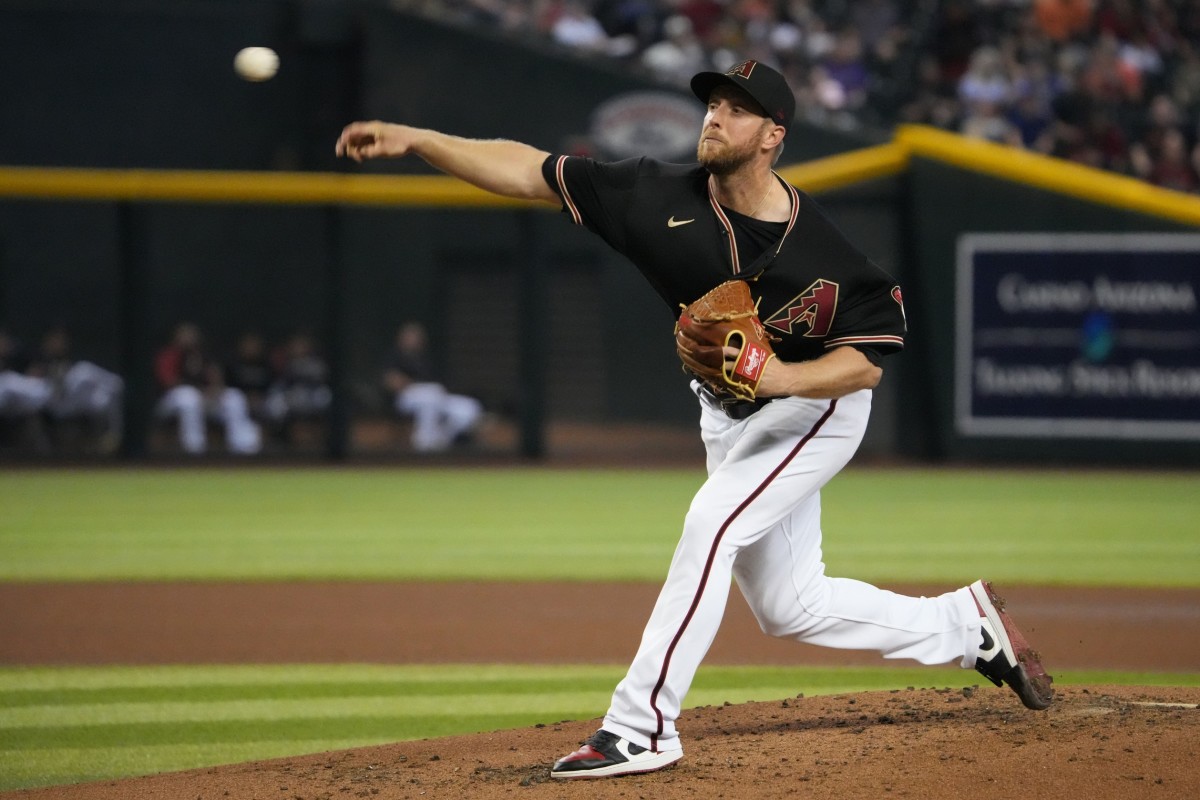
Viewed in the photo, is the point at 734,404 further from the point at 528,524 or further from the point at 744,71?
the point at 528,524

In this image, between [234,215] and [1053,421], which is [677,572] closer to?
[1053,421]

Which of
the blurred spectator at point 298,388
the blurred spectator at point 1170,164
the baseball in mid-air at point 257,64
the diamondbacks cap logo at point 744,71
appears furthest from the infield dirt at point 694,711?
the blurred spectator at point 1170,164

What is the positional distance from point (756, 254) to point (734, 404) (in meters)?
0.43

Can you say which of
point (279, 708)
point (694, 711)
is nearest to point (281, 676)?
point (279, 708)

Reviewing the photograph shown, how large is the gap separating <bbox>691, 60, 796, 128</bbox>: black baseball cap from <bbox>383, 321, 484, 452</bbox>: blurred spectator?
410 inches

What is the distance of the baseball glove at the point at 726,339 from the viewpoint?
3758 mm

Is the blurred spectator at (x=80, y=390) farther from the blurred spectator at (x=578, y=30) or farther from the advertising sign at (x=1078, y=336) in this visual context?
the advertising sign at (x=1078, y=336)

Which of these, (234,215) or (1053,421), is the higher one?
(234,215)

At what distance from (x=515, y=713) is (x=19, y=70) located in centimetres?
1463

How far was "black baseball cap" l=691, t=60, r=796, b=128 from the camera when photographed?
3.91 meters

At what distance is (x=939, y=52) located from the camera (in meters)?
17.5

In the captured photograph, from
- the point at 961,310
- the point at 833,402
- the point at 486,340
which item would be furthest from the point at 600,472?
the point at 833,402

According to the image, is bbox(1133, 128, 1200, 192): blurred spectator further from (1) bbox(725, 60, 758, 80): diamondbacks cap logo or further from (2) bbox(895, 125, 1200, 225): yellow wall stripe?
(1) bbox(725, 60, 758, 80): diamondbacks cap logo

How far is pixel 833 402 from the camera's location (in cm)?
413
